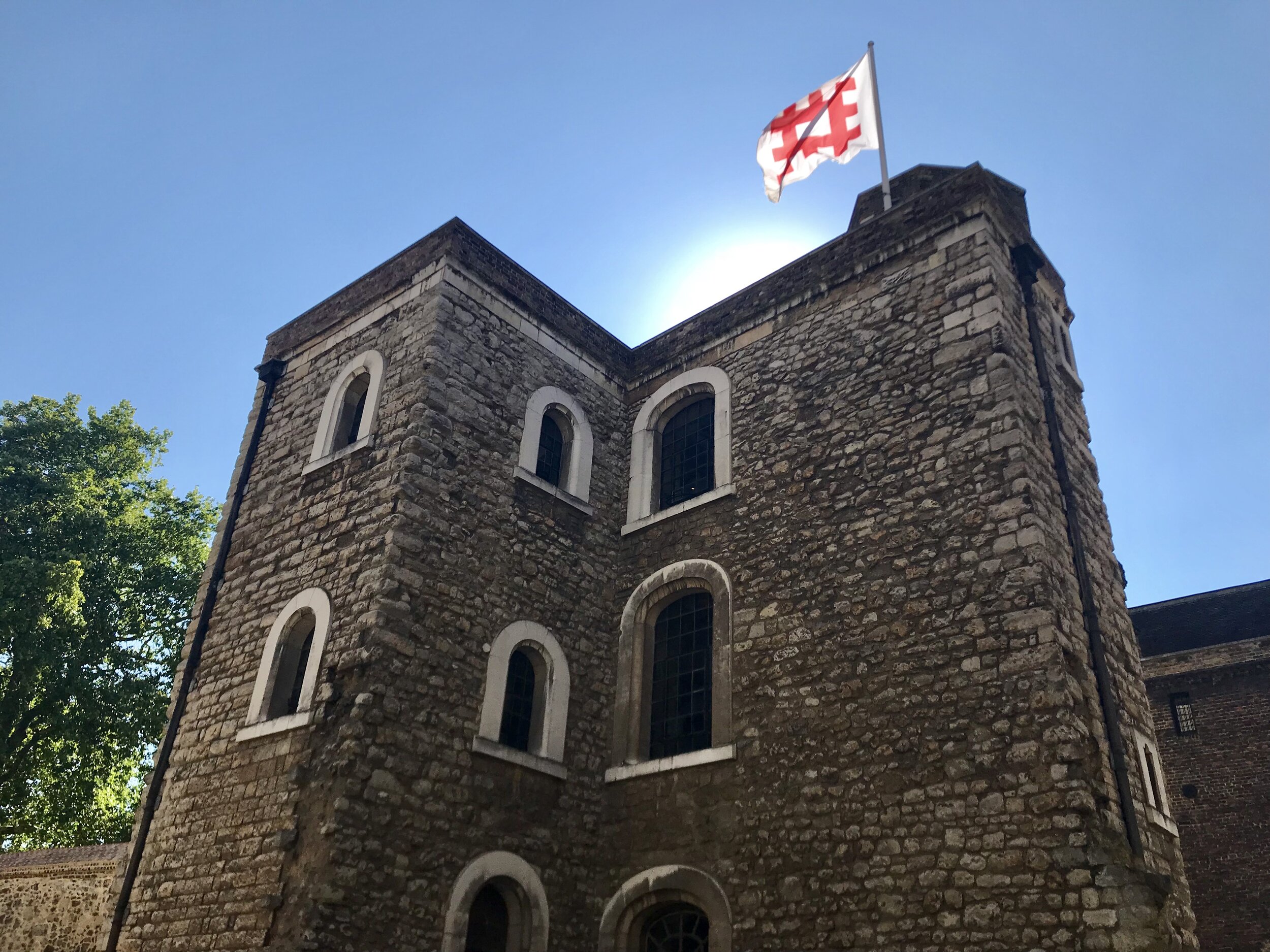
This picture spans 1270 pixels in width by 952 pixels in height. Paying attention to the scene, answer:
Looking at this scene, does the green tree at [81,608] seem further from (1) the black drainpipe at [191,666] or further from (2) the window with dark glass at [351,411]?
(2) the window with dark glass at [351,411]

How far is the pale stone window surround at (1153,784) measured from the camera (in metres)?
8.40

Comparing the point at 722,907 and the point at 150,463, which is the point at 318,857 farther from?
the point at 150,463

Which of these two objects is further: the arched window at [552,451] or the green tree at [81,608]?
the green tree at [81,608]

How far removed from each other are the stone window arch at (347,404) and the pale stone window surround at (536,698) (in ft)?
10.9

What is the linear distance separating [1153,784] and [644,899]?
5.08m

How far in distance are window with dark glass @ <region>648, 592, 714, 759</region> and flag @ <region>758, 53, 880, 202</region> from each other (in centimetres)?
607

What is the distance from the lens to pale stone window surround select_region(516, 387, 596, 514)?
1184 centimetres

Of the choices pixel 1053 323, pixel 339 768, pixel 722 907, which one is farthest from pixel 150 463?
pixel 1053 323

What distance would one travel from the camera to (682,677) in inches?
432

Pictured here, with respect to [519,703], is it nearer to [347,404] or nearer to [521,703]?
[521,703]

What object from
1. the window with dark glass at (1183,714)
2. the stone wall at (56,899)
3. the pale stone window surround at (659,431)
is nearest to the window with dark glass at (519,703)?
the pale stone window surround at (659,431)

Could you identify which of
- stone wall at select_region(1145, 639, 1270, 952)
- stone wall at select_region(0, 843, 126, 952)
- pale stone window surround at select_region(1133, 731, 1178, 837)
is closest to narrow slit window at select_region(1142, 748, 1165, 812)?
pale stone window surround at select_region(1133, 731, 1178, 837)

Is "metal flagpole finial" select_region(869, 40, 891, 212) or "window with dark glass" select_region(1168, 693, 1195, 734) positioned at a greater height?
"metal flagpole finial" select_region(869, 40, 891, 212)

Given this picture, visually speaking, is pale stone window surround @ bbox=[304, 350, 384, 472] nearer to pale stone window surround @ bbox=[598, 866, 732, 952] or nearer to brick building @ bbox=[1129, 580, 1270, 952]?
pale stone window surround @ bbox=[598, 866, 732, 952]
